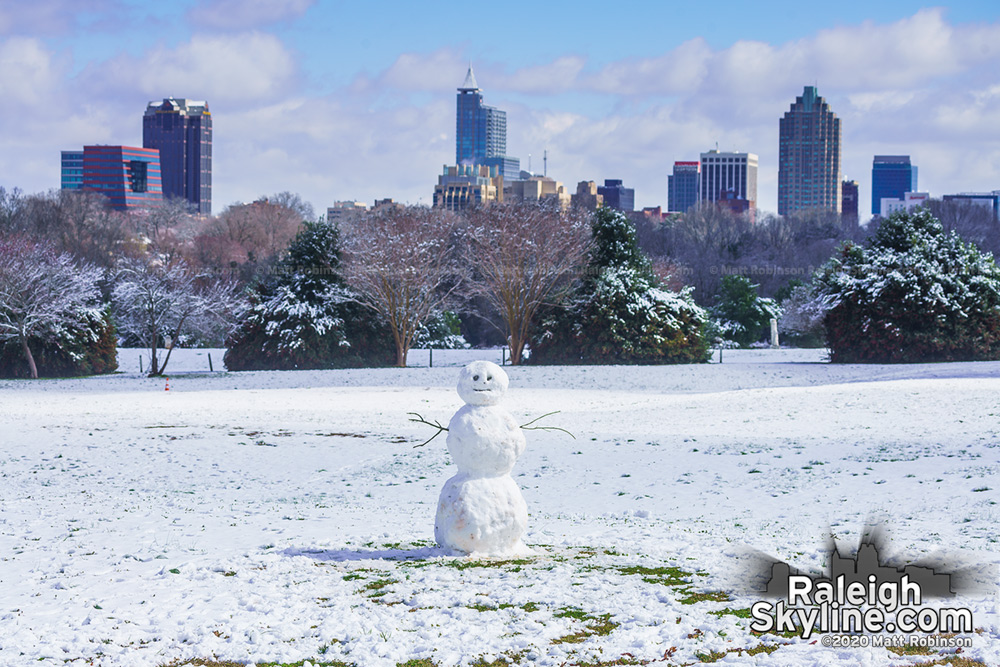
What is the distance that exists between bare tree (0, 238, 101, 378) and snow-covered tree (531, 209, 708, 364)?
1610cm

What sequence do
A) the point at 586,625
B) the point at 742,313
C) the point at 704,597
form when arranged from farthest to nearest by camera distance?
the point at 742,313
the point at 704,597
the point at 586,625

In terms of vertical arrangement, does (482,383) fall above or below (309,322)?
below

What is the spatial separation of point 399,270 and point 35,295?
12.2m

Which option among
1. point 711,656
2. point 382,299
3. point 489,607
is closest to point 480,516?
point 489,607

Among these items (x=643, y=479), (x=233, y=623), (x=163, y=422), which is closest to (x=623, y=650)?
(x=233, y=623)

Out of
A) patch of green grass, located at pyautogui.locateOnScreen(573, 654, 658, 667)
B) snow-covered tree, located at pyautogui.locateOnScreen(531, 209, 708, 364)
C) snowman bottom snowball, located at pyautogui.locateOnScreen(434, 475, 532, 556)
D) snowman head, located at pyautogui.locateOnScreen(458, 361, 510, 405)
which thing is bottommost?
patch of green grass, located at pyautogui.locateOnScreen(573, 654, 658, 667)

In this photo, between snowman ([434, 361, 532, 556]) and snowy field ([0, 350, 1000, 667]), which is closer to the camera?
snowy field ([0, 350, 1000, 667])

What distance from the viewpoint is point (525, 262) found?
106 feet

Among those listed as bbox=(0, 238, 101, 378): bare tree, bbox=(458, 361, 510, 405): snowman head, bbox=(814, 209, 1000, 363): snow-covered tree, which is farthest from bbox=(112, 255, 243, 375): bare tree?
bbox=(458, 361, 510, 405): snowman head

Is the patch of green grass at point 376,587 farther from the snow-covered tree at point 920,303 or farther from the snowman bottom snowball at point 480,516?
the snow-covered tree at point 920,303

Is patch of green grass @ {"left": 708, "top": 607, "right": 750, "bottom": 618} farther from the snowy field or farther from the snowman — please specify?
the snowman

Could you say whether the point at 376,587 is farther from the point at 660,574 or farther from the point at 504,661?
the point at 660,574

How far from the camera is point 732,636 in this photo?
18.0ft

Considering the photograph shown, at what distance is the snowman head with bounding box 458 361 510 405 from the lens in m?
7.57
